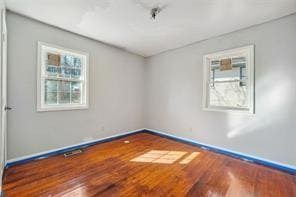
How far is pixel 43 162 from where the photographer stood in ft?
8.09

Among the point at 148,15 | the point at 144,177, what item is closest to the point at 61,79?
the point at 148,15

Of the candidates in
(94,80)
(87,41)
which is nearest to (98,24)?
(87,41)

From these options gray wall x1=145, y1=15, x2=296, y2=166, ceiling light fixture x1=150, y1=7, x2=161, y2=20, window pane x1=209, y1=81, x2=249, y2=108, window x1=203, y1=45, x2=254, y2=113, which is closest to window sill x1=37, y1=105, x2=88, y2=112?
gray wall x1=145, y1=15, x2=296, y2=166

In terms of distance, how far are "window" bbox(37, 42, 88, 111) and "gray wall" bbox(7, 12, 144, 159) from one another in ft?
0.35

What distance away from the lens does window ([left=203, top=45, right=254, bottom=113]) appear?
8.77 ft

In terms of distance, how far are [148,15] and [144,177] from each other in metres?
2.46

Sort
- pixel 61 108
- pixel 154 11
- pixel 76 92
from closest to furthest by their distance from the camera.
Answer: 1. pixel 154 11
2. pixel 61 108
3. pixel 76 92

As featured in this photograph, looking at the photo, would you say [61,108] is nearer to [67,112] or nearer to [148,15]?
[67,112]

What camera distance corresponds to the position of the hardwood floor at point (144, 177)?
1.79m

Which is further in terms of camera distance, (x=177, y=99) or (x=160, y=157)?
(x=177, y=99)

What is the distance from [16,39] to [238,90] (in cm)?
401

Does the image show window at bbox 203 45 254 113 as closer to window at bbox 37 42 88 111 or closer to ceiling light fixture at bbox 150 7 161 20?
ceiling light fixture at bbox 150 7 161 20

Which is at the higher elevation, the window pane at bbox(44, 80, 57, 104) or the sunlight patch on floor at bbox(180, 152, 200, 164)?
the window pane at bbox(44, 80, 57, 104)

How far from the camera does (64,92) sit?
9.87ft
